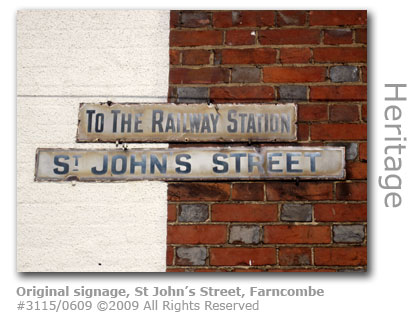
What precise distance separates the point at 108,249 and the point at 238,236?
573 mm

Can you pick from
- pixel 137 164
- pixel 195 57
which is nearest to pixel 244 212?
pixel 137 164

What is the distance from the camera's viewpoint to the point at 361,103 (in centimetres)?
179

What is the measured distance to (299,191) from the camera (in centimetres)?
177

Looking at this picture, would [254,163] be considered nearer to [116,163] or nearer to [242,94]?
[242,94]

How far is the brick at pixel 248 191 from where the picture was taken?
1769mm

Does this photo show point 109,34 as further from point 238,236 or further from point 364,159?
point 364,159

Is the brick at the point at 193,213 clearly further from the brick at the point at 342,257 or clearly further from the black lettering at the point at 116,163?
the brick at the point at 342,257

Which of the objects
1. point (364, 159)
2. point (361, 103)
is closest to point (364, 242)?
point (364, 159)

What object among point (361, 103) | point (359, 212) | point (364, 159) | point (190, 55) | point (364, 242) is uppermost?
point (190, 55)

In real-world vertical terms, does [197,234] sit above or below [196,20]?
below

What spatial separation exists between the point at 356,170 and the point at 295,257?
0.47 metres

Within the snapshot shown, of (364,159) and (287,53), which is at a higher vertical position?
Answer: (287,53)

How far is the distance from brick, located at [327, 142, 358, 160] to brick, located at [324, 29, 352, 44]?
46cm

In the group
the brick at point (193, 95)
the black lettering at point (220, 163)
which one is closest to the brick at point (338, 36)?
the brick at point (193, 95)
